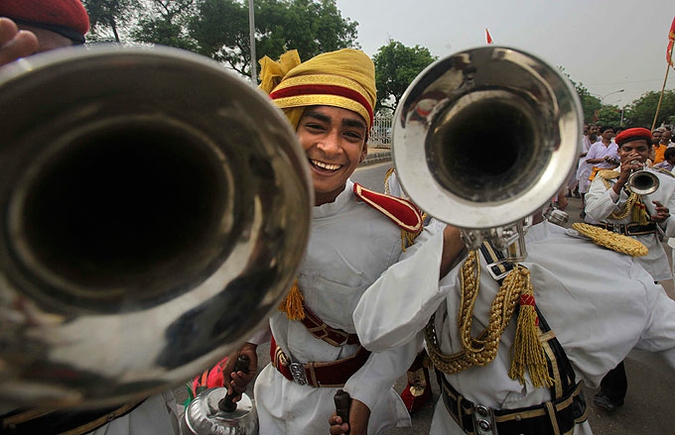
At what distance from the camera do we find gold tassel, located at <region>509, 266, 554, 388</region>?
132cm

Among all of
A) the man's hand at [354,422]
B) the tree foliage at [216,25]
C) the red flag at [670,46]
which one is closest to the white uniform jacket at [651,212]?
the man's hand at [354,422]

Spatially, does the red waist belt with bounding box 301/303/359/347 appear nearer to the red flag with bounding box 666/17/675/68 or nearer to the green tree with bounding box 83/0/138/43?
the red flag with bounding box 666/17/675/68

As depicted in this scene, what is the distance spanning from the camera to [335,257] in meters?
1.58

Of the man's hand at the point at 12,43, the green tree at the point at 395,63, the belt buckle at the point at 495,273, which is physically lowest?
the green tree at the point at 395,63

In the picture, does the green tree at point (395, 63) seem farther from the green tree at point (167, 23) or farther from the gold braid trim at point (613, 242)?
the gold braid trim at point (613, 242)

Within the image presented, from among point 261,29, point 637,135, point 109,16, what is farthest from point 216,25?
point 637,135

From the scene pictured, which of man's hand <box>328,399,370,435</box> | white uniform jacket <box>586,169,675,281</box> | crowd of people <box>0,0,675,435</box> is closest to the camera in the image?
crowd of people <box>0,0,675,435</box>

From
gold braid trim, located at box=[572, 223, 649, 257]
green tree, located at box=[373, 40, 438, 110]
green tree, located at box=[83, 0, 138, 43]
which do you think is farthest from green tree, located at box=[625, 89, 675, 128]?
gold braid trim, located at box=[572, 223, 649, 257]

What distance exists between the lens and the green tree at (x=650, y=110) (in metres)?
52.5

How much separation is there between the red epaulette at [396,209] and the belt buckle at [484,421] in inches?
27.5

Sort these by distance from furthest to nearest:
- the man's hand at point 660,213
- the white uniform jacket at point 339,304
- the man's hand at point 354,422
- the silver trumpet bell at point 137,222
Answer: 1. the man's hand at point 660,213
2. the white uniform jacket at point 339,304
3. the man's hand at point 354,422
4. the silver trumpet bell at point 137,222

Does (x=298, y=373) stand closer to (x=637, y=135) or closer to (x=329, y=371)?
(x=329, y=371)

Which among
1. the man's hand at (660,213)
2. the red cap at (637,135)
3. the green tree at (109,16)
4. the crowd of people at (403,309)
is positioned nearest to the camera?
the crowd of people at (403,309)

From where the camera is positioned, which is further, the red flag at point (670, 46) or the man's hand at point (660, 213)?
the red flag at point (670, 46)
